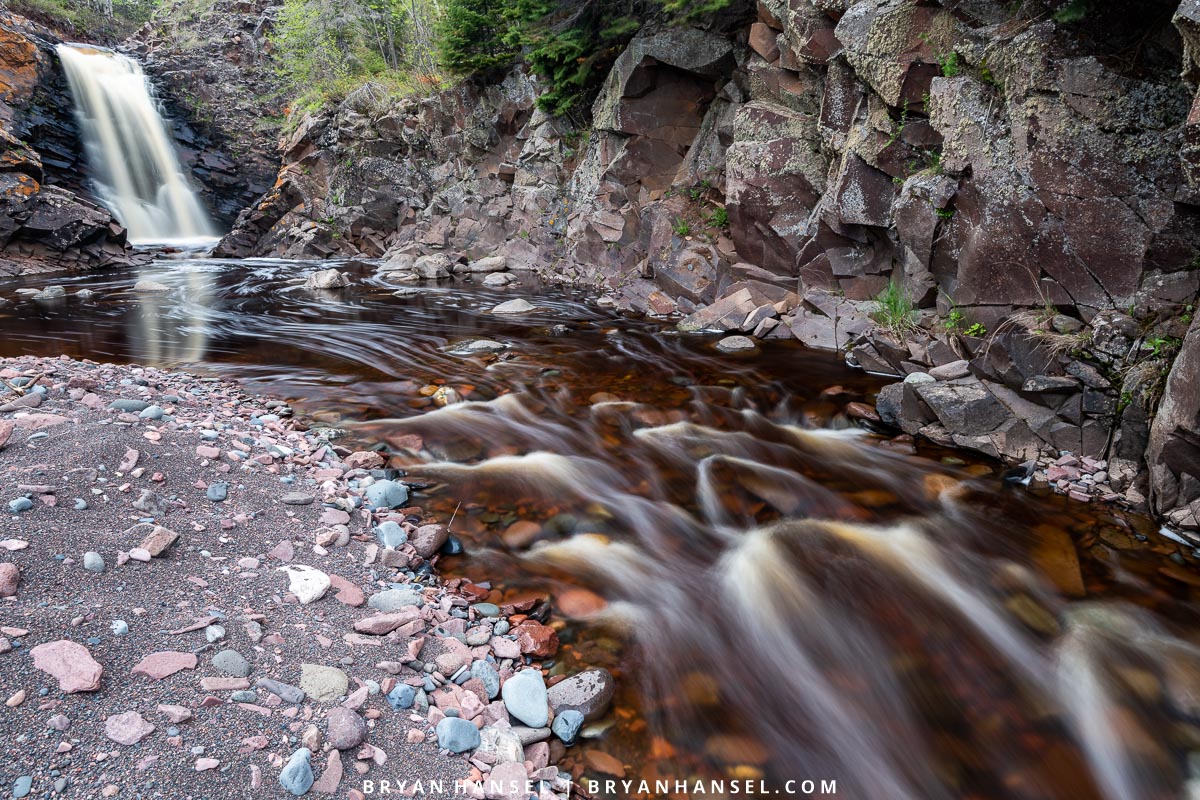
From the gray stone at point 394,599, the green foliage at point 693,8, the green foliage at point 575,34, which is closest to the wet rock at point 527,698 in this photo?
the gray stone at point 394,599

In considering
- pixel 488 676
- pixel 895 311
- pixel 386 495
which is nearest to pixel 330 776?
pixel 488 676

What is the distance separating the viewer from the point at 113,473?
3311mm

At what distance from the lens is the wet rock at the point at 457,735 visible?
225 cm

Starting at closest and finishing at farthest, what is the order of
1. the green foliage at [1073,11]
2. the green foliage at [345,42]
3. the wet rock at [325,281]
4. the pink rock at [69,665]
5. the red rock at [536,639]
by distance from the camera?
the pink rock at [69,665] < the red rock at [536,639] < the green foliage at [1073,11] < the wet rock at [325,281] < the green foliage at [345,42]

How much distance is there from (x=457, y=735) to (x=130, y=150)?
2912cm

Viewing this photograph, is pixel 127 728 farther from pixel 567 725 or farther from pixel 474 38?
pixel 474 38

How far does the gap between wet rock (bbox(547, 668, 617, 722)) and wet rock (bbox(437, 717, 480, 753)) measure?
40 centimetres

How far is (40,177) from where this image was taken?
18.2 metres

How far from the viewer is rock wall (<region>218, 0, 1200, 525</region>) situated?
4.89 m

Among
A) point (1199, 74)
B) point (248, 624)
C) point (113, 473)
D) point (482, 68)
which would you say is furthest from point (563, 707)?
point (482, 68)

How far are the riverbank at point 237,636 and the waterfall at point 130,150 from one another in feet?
78.1

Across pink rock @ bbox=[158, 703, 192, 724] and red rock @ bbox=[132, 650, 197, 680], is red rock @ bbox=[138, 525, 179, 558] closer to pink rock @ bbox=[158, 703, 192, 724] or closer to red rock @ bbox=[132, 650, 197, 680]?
red rock @ bbox=[132, 650, 197, 680]

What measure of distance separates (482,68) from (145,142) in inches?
592

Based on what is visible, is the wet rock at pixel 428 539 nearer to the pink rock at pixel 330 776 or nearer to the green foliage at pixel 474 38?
the pink rock at pixel 330 776
